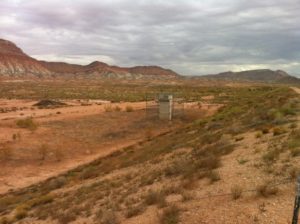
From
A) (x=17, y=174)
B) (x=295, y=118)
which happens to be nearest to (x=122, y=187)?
(x=295, y=118)

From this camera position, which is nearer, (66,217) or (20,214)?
(66,217)

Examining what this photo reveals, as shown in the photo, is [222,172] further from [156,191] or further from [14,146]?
[14,146]

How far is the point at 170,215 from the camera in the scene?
1018 cm

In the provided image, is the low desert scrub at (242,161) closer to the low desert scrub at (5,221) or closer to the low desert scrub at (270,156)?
the low desert scrub at (270,156)

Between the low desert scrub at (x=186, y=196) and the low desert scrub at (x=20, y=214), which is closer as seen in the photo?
the low desert scrub at (x=186, y=196)

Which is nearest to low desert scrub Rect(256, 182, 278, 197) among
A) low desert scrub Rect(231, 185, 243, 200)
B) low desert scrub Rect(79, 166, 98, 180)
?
low desert scrub Rect(231, 185, 243, 200)

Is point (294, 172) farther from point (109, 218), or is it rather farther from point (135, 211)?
point (109, 218)

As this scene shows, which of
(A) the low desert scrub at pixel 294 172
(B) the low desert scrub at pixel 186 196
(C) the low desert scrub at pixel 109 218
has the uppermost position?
(A) the low desert scrub at pixel 294 172

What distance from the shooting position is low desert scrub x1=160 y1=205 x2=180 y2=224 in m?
9.91

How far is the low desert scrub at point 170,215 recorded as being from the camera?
991 centimetres

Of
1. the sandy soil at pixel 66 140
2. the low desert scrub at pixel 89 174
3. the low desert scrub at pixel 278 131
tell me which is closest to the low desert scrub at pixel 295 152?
the low desert scrub at pixel 278 131

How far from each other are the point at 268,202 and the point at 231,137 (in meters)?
9.26

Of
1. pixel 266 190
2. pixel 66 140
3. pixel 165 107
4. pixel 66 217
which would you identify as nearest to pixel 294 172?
pixel 266 190

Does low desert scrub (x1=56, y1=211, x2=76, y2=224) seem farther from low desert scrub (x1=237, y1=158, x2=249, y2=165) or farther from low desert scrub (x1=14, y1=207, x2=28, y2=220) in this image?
low desert scrub (x1=237, y1=158, x2=249, y2=165)
